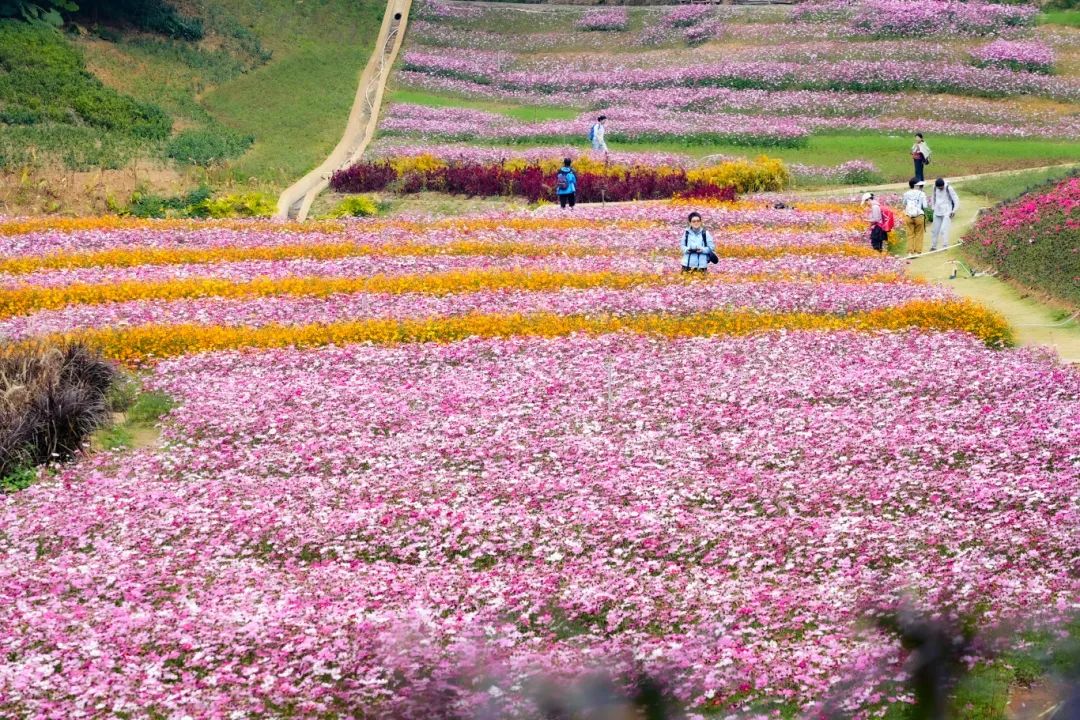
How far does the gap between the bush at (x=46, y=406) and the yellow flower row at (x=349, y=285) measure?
624 cm

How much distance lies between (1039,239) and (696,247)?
20.5ft

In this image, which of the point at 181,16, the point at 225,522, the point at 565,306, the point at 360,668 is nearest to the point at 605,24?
the point at 181,16

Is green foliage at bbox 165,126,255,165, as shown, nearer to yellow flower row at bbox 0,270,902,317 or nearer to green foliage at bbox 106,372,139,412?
yellow flower row at bbox 0,270,902,317

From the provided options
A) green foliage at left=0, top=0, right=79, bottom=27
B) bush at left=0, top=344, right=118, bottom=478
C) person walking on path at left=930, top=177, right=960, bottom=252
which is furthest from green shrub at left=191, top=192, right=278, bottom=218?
Result: green foliage at left=0, top=0, right=79, bottom=27

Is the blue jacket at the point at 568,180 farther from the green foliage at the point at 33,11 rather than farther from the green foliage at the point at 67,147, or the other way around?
the green foliage at the point at 33,11

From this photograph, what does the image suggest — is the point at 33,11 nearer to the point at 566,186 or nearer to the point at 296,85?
the point at 296,85

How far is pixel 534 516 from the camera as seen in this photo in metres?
12.5

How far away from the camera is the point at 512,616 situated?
10.3 m

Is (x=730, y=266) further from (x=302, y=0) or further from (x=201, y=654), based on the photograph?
(x=302, y=0)

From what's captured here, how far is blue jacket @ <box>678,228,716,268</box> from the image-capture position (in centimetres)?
2452

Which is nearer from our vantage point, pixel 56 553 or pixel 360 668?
pixel 360 668

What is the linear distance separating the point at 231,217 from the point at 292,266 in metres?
8.86

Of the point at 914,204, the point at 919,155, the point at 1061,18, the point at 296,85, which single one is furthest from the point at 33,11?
the point at 1061,18

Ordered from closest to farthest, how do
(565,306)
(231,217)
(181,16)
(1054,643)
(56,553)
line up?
(1054,643) → (56,553) → (565,306) → (231,217) → (181,16)
